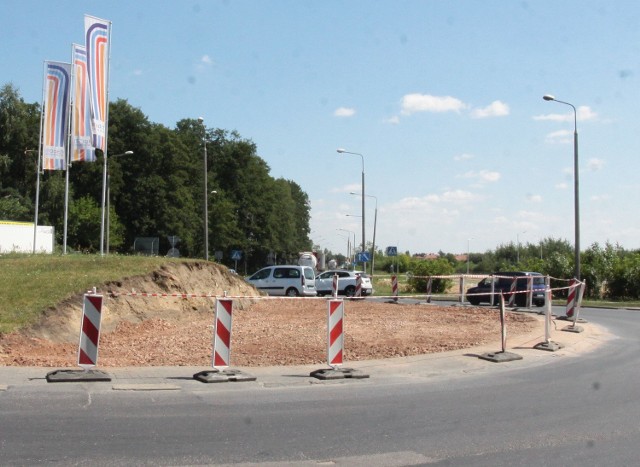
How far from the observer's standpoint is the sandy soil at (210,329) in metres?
13.4

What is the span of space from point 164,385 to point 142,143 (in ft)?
201

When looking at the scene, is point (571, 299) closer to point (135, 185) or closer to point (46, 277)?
point (46, 277)

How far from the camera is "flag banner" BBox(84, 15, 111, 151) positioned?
Result: 25.4 metres

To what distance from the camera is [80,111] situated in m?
25.8

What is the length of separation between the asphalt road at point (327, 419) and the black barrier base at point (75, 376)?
0.18 metres

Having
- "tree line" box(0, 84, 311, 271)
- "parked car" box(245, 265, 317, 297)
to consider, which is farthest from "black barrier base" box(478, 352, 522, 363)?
"tree line" box(0, 84, 311, 271)

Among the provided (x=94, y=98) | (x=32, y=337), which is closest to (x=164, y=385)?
(x=32, y=337)

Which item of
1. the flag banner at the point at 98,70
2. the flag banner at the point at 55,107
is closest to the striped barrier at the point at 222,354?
the flag banner at the point at 98,70

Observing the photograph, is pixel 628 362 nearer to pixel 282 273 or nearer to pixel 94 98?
pixel 94 98

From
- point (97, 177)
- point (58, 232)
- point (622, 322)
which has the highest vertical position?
point (97, 177)

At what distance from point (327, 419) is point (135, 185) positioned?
62.7 metres

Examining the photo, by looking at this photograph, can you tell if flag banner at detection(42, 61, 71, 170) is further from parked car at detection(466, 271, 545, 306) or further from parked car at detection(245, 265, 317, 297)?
parked car at detection(466, 271, 545, 306)

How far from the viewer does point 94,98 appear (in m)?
25.5

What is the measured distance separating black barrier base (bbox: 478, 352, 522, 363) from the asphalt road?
1242 millimetres
